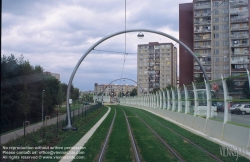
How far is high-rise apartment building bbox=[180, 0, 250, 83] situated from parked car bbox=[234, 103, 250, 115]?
1216 inches

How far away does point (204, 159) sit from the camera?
34.8ft

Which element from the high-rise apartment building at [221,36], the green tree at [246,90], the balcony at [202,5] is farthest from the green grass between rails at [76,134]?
the balcony at [202,5]

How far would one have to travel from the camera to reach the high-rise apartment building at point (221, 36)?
43906mm

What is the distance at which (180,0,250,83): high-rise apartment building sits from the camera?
43906mm

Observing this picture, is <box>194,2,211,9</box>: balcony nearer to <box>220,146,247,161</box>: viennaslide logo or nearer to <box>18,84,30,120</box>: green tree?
<box>18,84,30,120</box>: green tree

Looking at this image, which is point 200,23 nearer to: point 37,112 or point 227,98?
point 37,112

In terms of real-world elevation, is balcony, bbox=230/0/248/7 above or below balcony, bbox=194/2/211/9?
below

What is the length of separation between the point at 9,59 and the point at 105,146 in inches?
748

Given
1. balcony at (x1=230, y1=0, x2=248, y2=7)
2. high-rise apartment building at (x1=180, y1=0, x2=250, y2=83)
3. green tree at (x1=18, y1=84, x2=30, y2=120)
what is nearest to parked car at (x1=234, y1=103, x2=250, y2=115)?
green tree at (x1=18, y1=84, x2=30, y2=120)

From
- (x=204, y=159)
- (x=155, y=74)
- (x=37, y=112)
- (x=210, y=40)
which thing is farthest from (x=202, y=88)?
(x=155, y=74)

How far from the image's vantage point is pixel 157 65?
83.6 metres

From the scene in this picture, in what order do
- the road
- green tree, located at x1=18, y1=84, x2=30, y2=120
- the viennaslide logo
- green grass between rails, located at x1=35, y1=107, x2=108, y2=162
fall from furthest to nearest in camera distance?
green tree, located at x1=18, y1=84, x2=30, y2=120 → green grass between rails, located at x1=35, y1=107, x2=108, y2=162 → the road → the viennaslide logo

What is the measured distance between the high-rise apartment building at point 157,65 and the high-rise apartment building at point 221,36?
821 inches

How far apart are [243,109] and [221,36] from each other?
36.2 m
